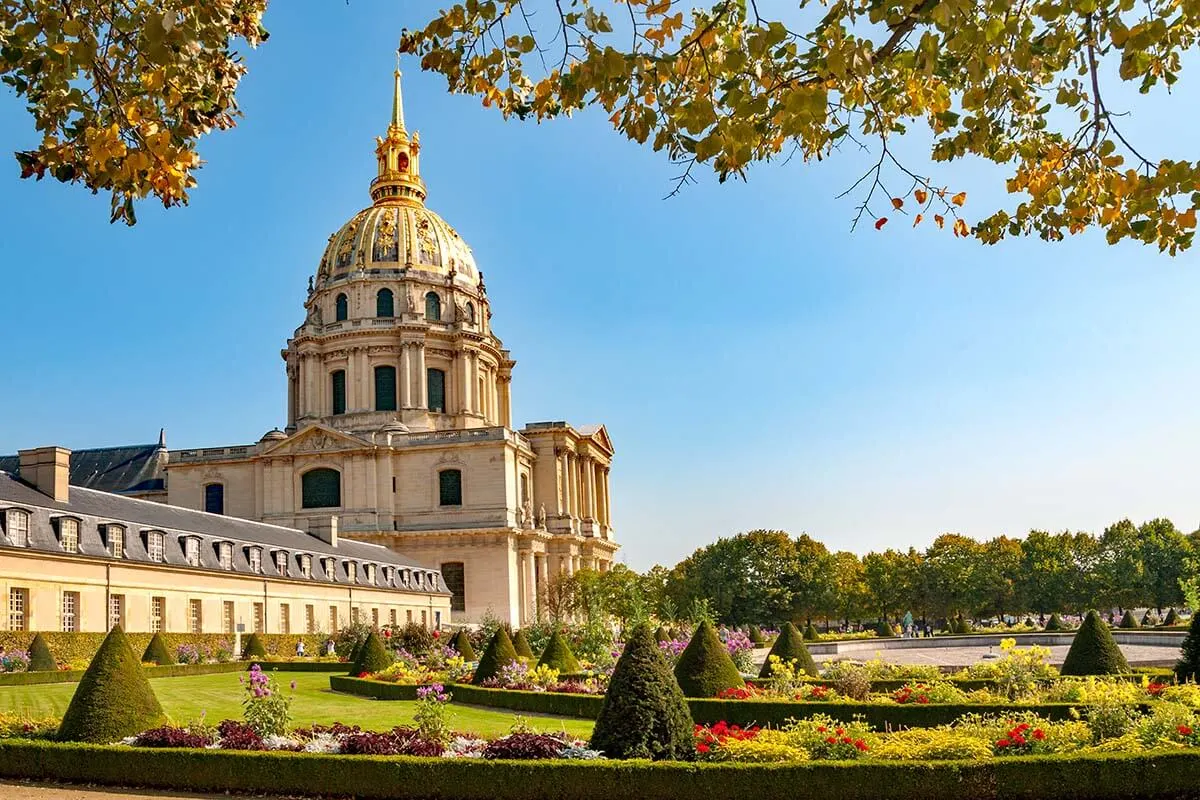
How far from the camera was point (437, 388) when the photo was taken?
7406 centimetres

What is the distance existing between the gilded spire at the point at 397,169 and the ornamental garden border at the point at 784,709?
6204 cm

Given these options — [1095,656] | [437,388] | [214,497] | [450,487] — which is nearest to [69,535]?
[1095,656]

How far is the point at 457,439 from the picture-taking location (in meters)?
67.3

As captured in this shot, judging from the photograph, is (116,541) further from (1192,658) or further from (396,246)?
(396,246)

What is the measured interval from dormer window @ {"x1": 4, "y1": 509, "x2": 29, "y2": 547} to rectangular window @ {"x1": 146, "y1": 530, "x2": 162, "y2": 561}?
192 inches

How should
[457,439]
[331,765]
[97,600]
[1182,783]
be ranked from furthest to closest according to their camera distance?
[457,439], [97,600], [331,765], [1182,783]

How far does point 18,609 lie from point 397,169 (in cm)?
5616

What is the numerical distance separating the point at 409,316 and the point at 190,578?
3879 centimetres

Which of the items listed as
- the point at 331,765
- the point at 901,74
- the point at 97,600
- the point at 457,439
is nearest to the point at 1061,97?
the point at 901,74

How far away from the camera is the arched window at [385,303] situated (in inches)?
2906

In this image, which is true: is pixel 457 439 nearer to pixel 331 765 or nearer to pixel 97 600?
pixel 97 600

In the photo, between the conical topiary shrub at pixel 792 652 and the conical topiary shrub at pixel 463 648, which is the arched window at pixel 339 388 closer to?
the conical topiary shrub at pixel 463 648

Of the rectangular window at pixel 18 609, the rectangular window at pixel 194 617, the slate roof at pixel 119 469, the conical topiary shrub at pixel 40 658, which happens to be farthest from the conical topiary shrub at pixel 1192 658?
the slate roof at pixel 119 469

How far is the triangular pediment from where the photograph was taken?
222 ft
